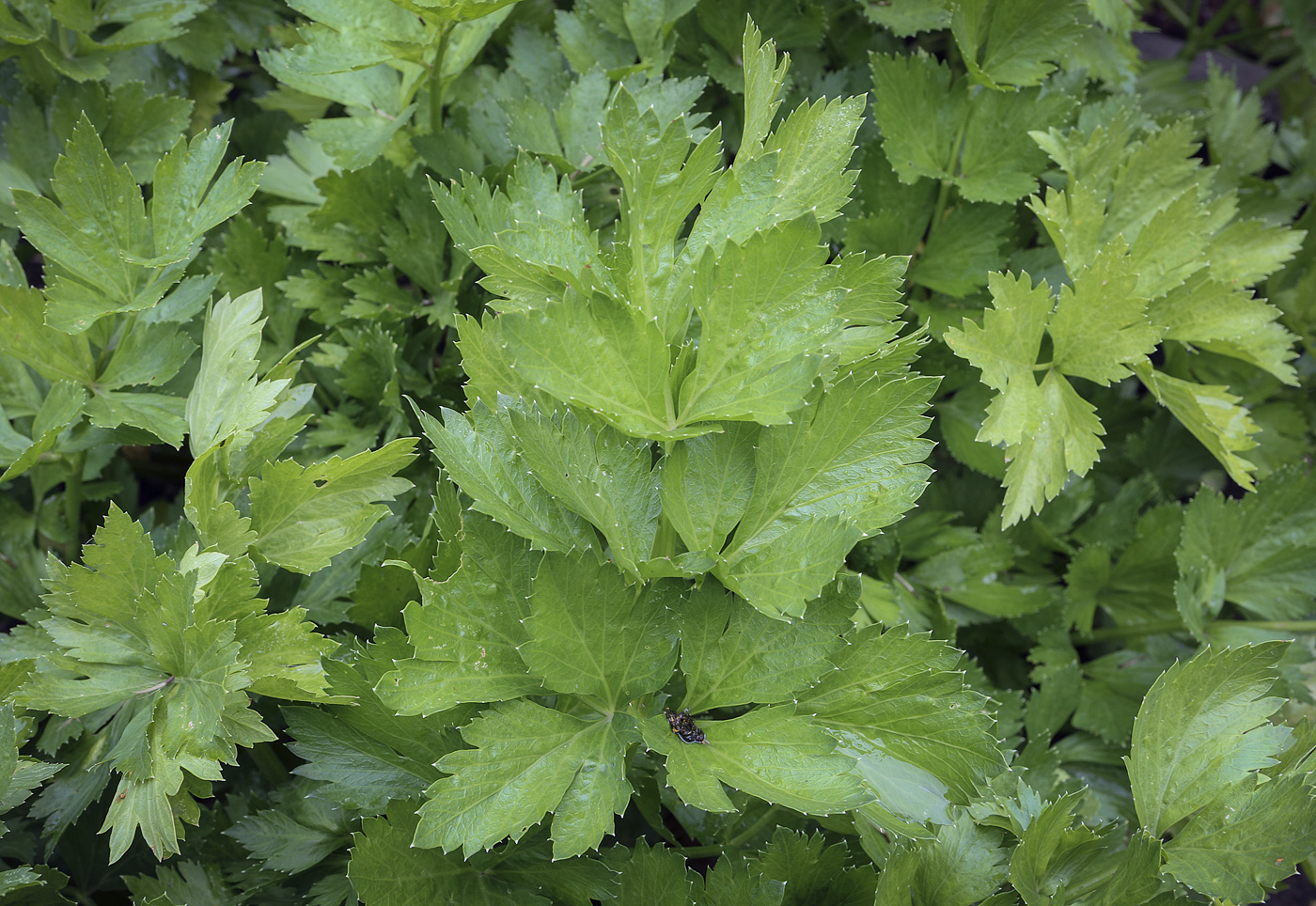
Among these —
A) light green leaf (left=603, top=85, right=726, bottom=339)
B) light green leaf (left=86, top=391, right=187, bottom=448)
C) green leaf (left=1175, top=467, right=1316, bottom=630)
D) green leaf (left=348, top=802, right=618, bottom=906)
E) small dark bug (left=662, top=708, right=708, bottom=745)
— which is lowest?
green leaf (left=1175, top=467, right=1316, bottom=630)

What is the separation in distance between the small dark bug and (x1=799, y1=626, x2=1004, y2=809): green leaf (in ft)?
0.30

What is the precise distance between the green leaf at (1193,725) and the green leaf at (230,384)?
0.83m

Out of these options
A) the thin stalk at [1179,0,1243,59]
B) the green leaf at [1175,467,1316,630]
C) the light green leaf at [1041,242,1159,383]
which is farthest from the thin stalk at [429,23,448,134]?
the thin stalk at [1179,0,1243,59]

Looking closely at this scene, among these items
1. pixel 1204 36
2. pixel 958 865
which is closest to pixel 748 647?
pixel 958 865

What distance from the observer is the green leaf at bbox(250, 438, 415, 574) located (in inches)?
33.1

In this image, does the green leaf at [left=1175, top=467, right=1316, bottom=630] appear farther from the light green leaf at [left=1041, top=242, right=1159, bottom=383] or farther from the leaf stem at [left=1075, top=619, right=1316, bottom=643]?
the light green leaf at [left=1041, top=242, right=1159, bottom=383]

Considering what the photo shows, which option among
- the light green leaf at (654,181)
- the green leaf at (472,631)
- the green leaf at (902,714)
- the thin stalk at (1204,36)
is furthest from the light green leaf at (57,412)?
the thin stalk at (1204,36)

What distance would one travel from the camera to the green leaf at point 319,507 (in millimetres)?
842

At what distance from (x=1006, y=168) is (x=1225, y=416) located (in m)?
0.40

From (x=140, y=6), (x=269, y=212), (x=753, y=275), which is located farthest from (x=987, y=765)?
(x=140, y=6)

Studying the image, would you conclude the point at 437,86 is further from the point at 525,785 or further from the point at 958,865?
the point at 958,865

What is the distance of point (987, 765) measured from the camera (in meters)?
0.71

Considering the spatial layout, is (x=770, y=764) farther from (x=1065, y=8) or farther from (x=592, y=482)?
(x=1065, y=8)

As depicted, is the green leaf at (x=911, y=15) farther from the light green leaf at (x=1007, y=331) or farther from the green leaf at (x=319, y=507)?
the green leaf at (x=319, y=507)
